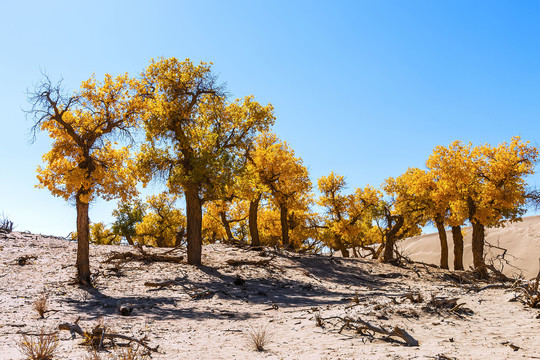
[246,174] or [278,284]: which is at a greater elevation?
[246,174]

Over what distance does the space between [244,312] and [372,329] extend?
4.98 m

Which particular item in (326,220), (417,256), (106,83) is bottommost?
(417,256)

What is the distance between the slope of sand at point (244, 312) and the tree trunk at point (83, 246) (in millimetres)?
611

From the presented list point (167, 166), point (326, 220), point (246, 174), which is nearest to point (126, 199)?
point (167, 166)

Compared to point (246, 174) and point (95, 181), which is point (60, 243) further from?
point (246, 174)

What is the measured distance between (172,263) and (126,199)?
4192mm

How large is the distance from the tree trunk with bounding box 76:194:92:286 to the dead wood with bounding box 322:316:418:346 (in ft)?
34.4

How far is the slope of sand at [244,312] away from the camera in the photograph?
21.9 feet

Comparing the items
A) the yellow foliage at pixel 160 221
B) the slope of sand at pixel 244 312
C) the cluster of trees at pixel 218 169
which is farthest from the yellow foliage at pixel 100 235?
the slope of sand at pixel 244 312

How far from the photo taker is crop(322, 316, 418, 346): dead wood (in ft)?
21.8

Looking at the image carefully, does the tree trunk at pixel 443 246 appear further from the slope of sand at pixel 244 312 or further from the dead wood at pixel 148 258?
the dead wood at pixel 148 258

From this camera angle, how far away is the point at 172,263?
1889 centimetres

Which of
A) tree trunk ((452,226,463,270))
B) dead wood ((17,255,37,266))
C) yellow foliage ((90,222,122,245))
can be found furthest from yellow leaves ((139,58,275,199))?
yellow foliage ((90,222,122,245))

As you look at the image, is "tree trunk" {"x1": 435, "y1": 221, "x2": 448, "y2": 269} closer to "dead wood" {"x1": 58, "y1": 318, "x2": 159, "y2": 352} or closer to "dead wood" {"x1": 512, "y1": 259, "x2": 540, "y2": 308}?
"dead wood" {"x1": 512, "y1": 259, "x2": 540, "y2": 308}
